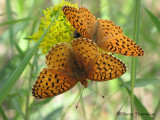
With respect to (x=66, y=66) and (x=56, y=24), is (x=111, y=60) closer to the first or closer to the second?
(x=66, y=66)

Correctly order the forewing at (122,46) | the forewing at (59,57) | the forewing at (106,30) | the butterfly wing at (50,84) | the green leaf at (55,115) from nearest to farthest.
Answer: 1. the butterfly wing at (50,84)
2. the forewing at (122,46)
3. the forewing at (59,57)
4. the forewing at (106,30)
5. the green leaf at (55,115)

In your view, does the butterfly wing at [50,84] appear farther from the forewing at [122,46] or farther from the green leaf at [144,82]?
the green leaf at [144,82]

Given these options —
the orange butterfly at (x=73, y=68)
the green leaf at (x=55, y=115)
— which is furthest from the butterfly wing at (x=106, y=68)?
the green leaf at (x=55, y=115)

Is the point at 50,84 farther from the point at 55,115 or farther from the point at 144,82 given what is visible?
the point at 55,115

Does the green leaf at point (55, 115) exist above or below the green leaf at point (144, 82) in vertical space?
below

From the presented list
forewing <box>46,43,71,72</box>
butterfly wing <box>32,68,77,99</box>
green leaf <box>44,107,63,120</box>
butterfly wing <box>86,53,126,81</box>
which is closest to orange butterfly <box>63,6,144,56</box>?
butterfly wing <box>86,53,126,81</box>

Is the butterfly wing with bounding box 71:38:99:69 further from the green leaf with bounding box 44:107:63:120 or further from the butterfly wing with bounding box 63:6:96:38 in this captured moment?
the green leaf with bounding box 44:107:63:120
